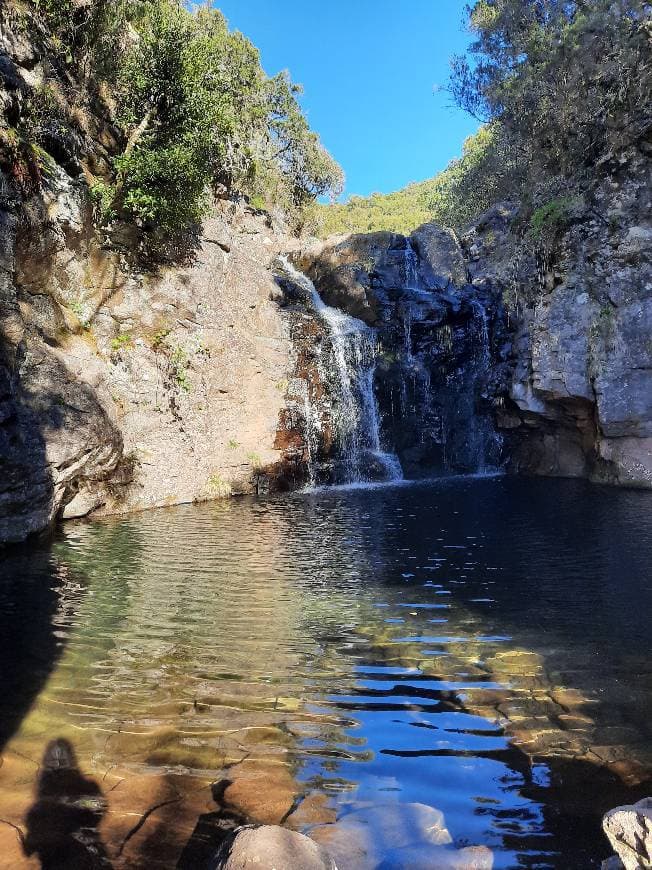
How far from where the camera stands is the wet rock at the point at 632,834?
215cm

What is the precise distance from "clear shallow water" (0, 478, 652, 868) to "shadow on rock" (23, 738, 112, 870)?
0.05 m

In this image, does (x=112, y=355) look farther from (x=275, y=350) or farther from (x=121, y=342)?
(x=275, y=350)

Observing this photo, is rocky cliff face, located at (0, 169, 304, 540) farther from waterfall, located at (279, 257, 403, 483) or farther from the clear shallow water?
the clear shallow water

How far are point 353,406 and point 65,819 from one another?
60.3ft

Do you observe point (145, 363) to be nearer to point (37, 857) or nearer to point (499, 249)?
point (37, 857)

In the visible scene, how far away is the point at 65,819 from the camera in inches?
120

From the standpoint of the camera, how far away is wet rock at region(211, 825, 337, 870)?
7.39ft

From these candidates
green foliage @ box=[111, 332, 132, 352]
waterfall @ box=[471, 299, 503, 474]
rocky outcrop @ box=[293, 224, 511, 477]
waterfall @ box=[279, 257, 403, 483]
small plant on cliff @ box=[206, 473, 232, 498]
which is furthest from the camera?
waterfall @ box=[471, 299, 503, 474]

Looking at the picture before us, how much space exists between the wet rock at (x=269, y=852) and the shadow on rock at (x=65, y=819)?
33.3 inches

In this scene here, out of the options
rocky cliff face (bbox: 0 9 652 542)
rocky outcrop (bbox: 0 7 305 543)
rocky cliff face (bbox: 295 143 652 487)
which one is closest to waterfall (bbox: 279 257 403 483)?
rocky cliff face (bbox: 0 9 652 542)

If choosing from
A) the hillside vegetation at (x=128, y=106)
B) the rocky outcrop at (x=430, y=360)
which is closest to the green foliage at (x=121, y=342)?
the hillside vegetation at (x=128, y=106)

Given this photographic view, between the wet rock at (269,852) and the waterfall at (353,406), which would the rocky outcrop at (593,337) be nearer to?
the waterfall at (353,406)

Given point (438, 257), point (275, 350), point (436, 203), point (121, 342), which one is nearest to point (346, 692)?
point (121, 342)

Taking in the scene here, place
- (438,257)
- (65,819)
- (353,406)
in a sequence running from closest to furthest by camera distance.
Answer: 1. (65,819)
2. (353,406)
3. (438,257)
